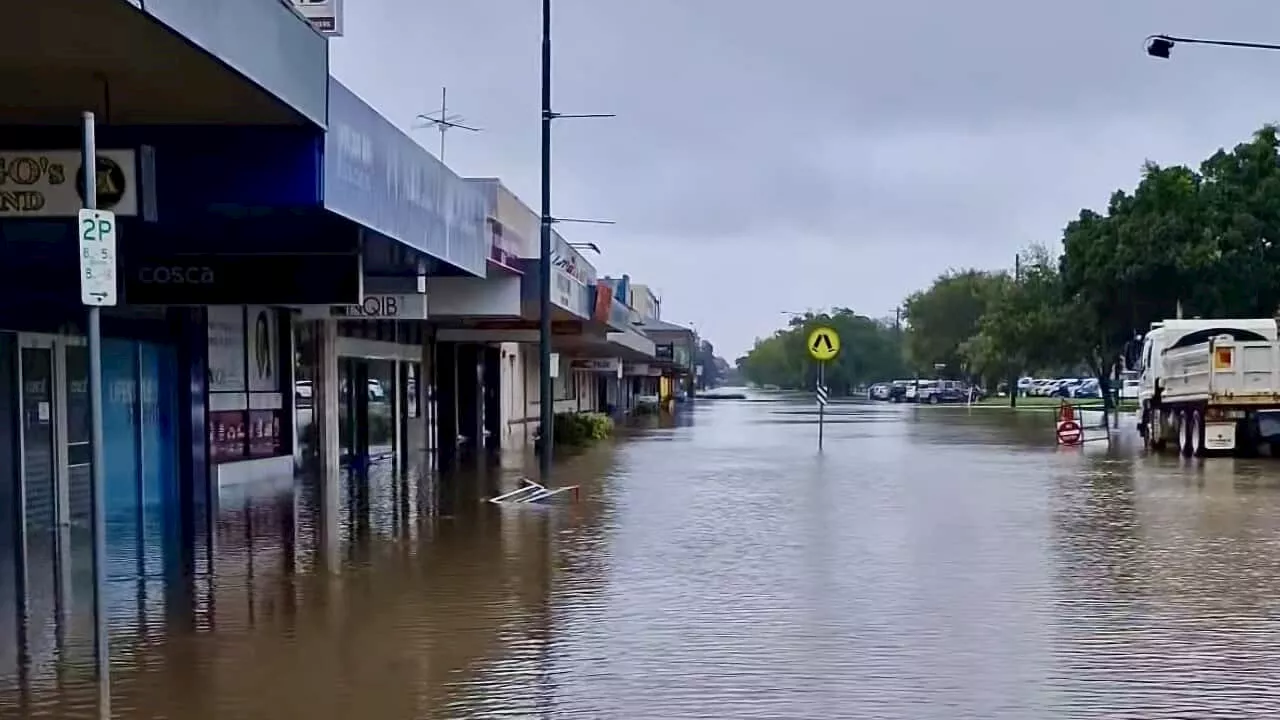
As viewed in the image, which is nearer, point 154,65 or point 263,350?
point 154,65

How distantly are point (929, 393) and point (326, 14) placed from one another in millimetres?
83914

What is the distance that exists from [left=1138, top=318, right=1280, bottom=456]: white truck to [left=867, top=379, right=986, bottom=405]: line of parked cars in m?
54.4

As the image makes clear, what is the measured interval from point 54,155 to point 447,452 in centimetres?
2402

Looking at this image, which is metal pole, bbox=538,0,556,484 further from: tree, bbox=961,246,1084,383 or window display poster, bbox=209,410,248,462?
tree, bbox=961,246,1084,383

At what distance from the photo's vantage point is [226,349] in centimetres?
2228

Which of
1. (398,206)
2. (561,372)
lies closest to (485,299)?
(398,206)

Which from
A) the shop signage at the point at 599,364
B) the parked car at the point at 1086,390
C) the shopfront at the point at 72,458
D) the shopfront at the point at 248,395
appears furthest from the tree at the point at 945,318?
the shopfront at the point at 72,458

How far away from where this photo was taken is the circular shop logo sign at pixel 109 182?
33.0 ft

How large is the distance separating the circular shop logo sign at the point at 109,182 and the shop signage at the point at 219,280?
18.0 feet

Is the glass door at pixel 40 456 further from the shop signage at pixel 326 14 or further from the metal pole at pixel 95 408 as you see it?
the metal pole at pixel 95 408

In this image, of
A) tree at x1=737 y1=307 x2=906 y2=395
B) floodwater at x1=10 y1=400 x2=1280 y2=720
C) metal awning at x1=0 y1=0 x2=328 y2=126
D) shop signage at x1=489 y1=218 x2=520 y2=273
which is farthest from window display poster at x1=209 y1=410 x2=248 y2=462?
tree at x1=737 y1=307 x2=906 y2=395

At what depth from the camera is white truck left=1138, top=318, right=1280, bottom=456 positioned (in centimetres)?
3012

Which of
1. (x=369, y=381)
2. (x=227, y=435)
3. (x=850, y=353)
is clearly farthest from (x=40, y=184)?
(x=850, y=353)

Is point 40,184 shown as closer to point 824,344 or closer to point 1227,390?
point 824,344
